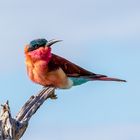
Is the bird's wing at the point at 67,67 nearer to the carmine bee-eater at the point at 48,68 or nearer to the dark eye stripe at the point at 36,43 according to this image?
the carmine bee-eater at the point at 48,68

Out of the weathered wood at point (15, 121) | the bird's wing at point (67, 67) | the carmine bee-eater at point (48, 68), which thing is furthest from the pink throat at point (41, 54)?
the weathered wood at point (15, 121)

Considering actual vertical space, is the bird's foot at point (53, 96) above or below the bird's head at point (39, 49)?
below

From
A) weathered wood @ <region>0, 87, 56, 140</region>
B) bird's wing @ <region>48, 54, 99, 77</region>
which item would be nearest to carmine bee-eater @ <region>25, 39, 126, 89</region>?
bird's wing @ <region>48, 54, 99, 77</region>

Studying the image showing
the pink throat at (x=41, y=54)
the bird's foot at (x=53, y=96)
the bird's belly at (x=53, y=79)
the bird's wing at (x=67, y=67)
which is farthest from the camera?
the bird's wing at (x=67, y=67)

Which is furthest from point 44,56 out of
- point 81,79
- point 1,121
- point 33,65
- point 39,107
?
point 1,121

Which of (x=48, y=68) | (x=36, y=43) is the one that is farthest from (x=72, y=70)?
(x=36, y=43)

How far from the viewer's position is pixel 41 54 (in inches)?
404

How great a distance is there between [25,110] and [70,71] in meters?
2.22

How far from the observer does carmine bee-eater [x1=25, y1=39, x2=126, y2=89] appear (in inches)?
400

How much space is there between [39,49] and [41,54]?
0.10 metres

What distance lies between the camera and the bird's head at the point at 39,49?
10.2 meters

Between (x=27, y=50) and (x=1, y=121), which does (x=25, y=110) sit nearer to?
(x=1, y=121)

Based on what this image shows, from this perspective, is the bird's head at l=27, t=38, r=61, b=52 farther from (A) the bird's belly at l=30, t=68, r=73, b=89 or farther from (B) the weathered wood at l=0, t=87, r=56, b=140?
(B) the weathered wood at l=0, t=87, r=56, b=140

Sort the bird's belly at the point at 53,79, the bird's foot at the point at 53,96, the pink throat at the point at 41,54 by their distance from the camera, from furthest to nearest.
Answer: the pink throat at the point at 41,54 → the bird's belly at the point at 53,79 → the bird's foot at the point at 53,96
